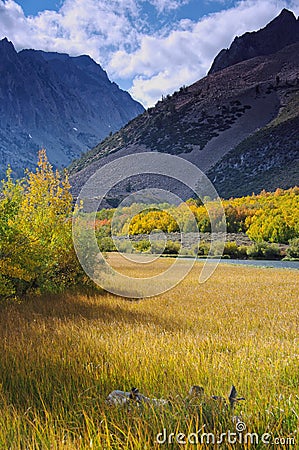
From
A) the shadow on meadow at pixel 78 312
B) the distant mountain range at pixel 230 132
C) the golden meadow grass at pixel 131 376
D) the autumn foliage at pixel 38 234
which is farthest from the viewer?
the distant mountain range at pixel 230 132

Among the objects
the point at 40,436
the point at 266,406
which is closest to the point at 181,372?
the point at 266,406

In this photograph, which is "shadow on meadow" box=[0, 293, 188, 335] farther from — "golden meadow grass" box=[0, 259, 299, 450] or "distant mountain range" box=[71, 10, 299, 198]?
"distant mountain range" box=[71, 10, 299, 198]

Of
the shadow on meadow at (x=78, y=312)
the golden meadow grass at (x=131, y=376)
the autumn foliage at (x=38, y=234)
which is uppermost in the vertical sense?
the autumn foliage at (x=38, y=234)

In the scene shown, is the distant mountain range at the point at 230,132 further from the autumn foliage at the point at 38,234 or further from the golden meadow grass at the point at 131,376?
the golden meadow grass at the point at 131,376

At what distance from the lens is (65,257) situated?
33.0 ft

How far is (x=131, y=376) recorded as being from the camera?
10.9 ft

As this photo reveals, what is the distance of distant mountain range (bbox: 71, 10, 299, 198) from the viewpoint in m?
72.0

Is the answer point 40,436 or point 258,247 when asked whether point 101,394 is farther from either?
point 258,247

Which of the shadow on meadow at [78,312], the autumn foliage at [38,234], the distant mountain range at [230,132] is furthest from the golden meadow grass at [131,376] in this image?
the distant mountain range at [230,132]

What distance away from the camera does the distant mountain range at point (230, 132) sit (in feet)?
236

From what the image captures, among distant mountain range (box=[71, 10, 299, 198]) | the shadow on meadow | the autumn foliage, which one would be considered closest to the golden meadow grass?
the shadow on meadow

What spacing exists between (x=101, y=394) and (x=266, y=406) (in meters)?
1.24

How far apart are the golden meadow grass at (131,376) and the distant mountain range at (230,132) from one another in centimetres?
5808

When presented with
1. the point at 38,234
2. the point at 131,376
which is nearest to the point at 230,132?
the point at 38,234
